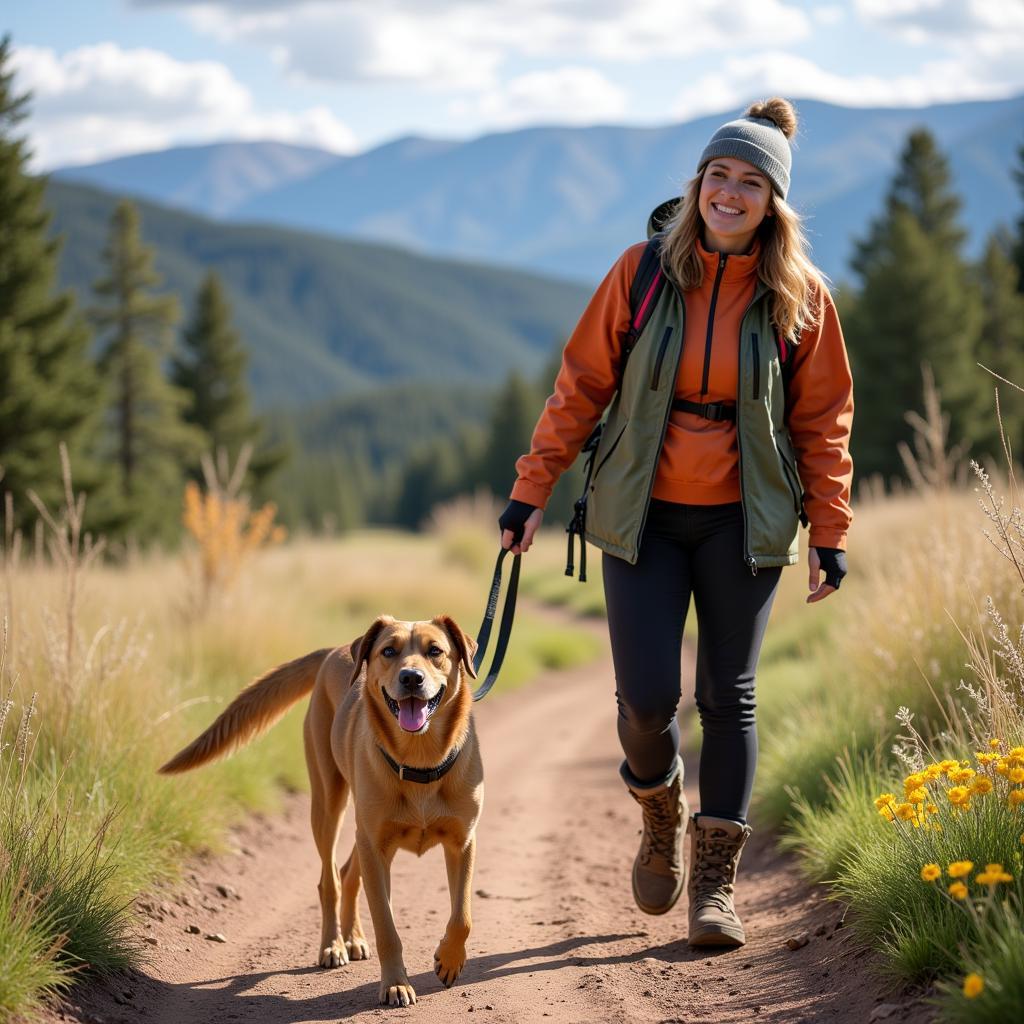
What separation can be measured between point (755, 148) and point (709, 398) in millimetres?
880

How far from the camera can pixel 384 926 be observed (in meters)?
3.77

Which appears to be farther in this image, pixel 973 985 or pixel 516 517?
pixel 516 517

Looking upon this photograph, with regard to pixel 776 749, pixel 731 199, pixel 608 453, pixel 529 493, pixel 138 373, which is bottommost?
pixel 138 373

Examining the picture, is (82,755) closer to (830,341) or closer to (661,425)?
(661,425)

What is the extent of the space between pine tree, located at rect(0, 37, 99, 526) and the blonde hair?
1813cm

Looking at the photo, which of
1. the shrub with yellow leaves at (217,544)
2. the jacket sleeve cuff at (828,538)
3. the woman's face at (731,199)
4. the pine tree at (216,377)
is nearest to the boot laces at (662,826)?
the jacket sleeve cuff at (828,538)

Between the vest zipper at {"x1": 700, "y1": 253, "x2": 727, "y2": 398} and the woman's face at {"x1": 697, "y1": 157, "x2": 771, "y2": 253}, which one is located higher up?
the woman's face at {"x1": 697, "y1": 157, "x2": 771, "y2": 253}

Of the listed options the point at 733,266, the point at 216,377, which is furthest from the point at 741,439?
the point at 216,377

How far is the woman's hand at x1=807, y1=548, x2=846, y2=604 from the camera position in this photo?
4145mm

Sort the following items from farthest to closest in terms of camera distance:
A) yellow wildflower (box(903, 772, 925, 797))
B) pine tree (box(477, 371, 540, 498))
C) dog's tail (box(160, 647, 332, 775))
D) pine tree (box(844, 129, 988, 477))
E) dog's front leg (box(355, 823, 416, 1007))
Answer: pine tree (box(477, 371, 540, 498))
pine tree (box(844, 129, 988, 477))
dog's tail (box(160, 647, 332, 775))
dog's front leg (box(355, 823, 416, 1007))
yellow wildflower (box(903, 772, 925, 797))

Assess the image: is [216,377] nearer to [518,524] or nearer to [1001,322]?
[1001,322]

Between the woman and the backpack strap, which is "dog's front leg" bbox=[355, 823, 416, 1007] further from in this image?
the backpack strap

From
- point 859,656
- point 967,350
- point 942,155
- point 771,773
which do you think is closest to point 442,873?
point 771,773

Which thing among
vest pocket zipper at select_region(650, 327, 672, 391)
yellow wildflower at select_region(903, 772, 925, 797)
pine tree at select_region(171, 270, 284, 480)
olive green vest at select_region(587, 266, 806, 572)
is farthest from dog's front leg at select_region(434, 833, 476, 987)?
pine tree at select_region(171, 270, 284, 480)
